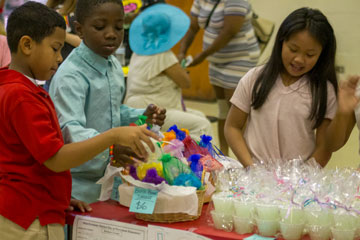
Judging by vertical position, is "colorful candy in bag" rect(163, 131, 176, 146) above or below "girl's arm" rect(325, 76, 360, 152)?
below

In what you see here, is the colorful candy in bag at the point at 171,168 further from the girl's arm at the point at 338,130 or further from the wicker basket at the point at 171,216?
the girl's arm at the point at 338,130

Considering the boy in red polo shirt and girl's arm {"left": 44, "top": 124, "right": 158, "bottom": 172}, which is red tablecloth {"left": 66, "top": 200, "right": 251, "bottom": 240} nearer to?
the boy in red polo shirt

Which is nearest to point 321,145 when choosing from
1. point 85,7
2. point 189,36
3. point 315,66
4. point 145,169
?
point 315,66

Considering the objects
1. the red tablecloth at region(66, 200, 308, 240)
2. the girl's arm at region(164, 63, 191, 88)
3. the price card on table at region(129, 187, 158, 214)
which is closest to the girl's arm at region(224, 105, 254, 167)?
the red tablecloth at region(66, 200, 308, 240)

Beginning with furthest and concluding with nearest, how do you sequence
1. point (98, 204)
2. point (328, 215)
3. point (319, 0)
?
point (319, 0) < point (98, 204) < point (328, 215)

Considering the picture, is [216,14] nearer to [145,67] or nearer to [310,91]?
[145,67]

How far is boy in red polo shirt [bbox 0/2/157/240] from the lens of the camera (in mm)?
1800

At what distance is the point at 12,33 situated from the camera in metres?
1.93

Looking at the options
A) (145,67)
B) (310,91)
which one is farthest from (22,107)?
(145,67)

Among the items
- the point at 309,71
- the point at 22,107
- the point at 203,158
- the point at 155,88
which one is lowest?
the point at 155,88

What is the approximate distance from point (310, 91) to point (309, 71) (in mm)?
100

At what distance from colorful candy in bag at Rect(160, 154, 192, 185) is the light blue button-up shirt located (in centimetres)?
41

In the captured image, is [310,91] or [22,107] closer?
[22,107]

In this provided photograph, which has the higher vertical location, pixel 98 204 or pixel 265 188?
pixel 265 188
